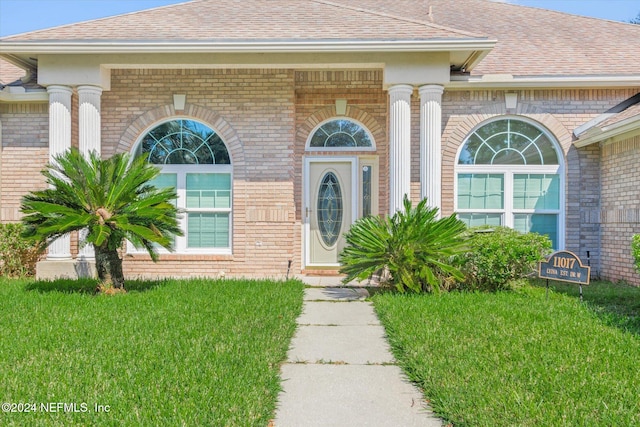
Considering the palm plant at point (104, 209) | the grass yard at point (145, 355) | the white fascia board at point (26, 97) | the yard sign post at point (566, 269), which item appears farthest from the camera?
the white fascia board at point (26, 97)

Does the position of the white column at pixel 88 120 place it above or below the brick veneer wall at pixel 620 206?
above

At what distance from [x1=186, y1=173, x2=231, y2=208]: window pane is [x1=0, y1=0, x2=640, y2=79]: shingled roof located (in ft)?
8.24

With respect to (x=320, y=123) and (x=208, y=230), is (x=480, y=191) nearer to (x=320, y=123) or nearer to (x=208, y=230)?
(x=320, y=123)

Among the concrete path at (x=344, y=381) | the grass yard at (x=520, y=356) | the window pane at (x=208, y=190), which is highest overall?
the window pane at (x=208, y=190)

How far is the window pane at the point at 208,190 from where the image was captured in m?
9.55

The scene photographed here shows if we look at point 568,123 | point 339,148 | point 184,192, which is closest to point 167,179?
point 184,192

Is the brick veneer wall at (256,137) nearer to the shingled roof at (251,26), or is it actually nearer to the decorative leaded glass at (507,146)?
the decorative leaded glass at (507,146)

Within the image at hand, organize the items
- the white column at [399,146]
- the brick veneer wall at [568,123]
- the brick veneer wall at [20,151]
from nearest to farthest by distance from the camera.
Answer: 1. the white column at [399,146]
2. the brick veneer wall at [568,123]
3. the brick veneer wall at [20,151]

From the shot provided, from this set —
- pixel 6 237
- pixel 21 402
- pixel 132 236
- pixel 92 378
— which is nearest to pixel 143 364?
pixel 92 378

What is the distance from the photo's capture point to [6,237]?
29.3ft

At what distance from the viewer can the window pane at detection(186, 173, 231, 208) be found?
9.55 meters

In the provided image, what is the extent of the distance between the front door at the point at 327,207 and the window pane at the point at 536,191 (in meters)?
3.05

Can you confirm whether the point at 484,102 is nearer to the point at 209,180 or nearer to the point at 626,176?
the point at 626,176

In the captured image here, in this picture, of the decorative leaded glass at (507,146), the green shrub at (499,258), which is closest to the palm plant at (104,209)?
the green shrub at (499,258)
